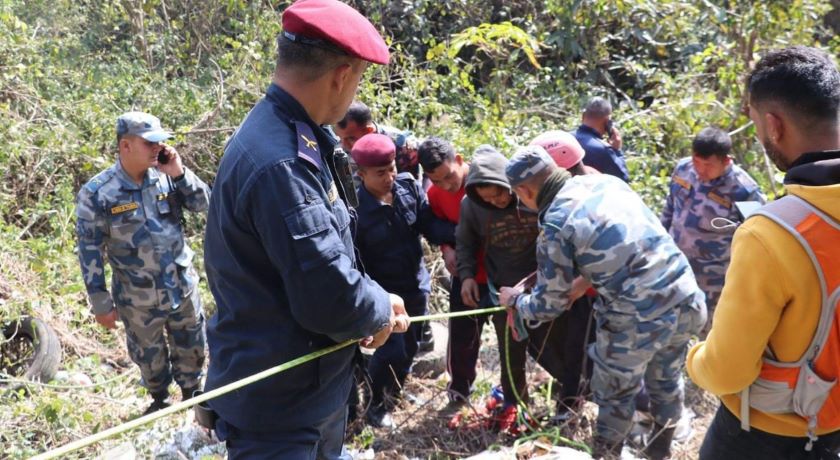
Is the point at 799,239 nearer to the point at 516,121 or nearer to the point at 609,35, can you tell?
the point at 516,121

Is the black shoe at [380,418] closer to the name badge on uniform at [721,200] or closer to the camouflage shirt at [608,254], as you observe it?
the camouflage shirt at [608,254]

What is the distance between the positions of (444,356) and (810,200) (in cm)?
341

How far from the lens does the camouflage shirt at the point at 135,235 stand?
418 cm

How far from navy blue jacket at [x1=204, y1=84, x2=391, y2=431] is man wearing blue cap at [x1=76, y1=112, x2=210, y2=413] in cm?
222

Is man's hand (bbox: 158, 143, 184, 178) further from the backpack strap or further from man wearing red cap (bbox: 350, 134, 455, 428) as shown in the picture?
the backpack strap

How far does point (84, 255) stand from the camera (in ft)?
13.7

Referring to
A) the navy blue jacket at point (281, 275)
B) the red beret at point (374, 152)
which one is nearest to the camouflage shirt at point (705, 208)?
the red beret at point (374, 152)

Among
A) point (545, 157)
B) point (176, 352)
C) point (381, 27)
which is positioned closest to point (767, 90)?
point (545, 157)

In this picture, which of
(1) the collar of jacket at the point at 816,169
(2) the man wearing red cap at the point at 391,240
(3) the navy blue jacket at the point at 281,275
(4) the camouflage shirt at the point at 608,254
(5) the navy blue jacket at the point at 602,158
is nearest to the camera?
(1) the collar of jacket at the point at 816,169

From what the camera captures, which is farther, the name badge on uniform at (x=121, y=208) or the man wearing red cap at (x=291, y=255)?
the name badge on uniform at (x=121, y=208)

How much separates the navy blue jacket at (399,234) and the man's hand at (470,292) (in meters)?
0.25

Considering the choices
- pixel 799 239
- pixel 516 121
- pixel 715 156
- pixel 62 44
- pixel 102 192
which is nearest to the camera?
pixel 799 239

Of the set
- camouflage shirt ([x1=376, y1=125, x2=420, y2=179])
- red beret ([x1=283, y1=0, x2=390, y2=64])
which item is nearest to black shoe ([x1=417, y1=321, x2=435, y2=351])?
camouflage shirt ([x1=376, y1=125, x2=420, y2=179])

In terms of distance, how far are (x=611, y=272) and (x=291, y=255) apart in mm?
1720
